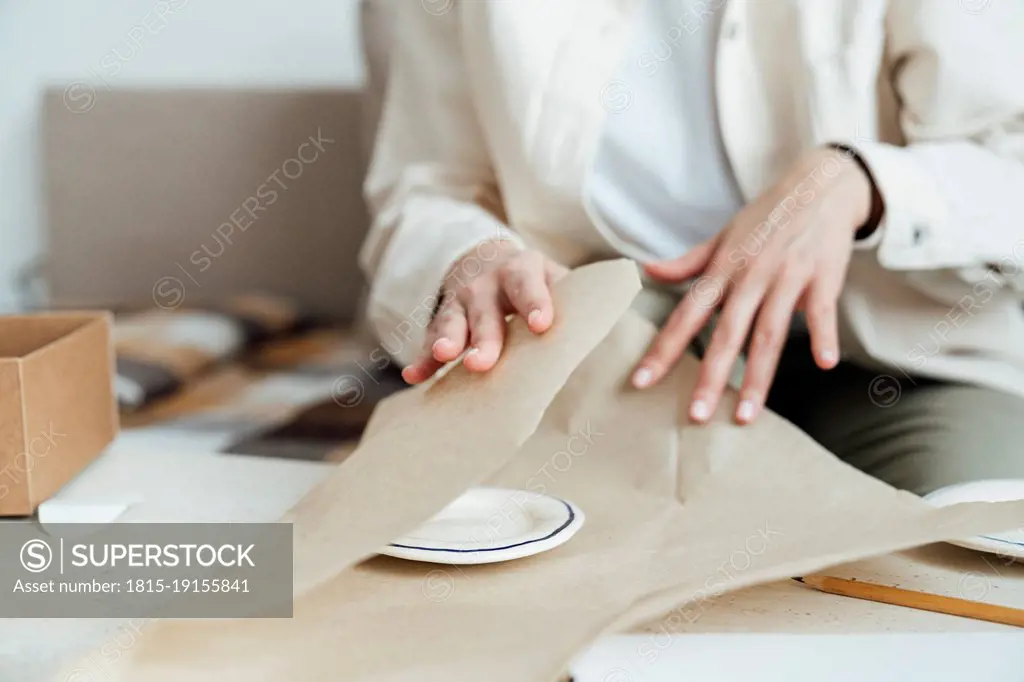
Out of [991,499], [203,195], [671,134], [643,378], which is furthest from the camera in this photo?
[203,195]

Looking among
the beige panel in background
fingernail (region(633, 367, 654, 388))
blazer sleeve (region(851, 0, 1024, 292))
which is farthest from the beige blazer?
the beige panel in background

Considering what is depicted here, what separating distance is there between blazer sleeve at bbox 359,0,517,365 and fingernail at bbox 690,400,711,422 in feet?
0.96

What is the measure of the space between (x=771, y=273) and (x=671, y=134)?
0.24 meters

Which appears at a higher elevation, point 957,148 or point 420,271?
point 957,148

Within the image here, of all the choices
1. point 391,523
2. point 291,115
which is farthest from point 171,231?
point 391,523

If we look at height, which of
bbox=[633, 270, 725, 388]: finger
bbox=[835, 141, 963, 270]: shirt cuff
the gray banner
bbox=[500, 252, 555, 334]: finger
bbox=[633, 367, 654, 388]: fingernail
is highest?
bbox=[835, 141, 963, 270]: shirt cuff

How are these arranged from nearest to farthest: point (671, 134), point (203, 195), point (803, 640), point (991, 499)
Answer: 1. point (803, 640)
2. point (991, 499)
3. point (671, 134)
4. point (203, 195)

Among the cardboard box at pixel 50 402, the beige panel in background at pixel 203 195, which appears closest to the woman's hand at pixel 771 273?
the cardboard box at pixel 50 402

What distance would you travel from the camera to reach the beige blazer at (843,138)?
70 cm

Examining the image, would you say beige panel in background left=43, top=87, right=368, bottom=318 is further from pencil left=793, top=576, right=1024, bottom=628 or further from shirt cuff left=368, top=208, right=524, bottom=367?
pencil left=793, top=576, right=1024, bottom=628

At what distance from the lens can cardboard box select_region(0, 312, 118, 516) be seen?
1.65ft

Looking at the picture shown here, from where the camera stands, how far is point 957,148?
0.72 m

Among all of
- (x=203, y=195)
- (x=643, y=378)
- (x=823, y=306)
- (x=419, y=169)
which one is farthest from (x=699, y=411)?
(x=203, y=195)

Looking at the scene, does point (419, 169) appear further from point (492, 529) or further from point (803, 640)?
point (803, 640)
